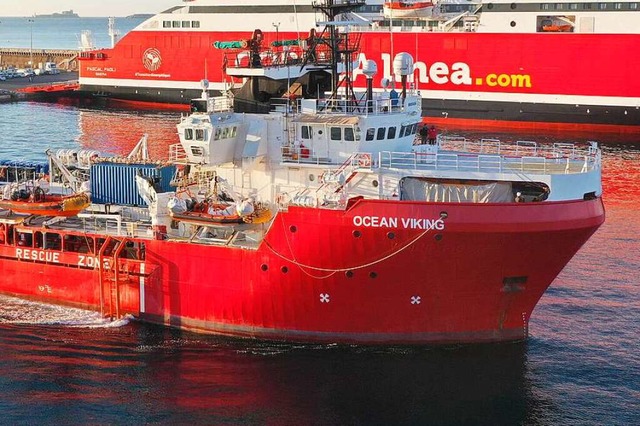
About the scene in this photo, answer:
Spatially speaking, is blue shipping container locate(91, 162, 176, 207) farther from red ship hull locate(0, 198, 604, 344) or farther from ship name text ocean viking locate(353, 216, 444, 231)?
ship name text ocean viking locate(353, 216, 444, 231)

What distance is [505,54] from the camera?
6278 cm

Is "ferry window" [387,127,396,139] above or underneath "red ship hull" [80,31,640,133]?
underneath

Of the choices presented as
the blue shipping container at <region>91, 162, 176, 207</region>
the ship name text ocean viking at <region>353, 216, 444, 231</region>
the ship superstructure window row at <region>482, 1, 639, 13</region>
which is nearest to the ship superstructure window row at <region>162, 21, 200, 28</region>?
the ship superstructure window row at <region>482, 1, 639, 13</region>

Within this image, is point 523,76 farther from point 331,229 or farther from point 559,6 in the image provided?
point 331,229

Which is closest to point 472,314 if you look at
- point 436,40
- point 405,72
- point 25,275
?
point 405,72

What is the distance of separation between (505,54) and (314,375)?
145 feet

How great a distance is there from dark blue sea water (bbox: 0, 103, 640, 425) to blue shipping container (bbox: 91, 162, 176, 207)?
3.28m

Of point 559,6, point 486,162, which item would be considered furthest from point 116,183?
point 559,6

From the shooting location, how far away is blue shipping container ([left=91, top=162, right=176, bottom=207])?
27.0 metres

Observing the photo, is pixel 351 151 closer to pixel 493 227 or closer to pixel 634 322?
pixel 493 227

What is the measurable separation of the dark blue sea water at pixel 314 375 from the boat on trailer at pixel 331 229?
72cm

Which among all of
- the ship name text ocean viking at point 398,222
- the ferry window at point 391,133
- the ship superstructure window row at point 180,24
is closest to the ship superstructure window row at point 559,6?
A: the ship superstructure window row at point 180,24

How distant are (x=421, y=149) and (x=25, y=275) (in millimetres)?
11879

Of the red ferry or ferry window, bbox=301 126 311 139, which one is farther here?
the red ferry
